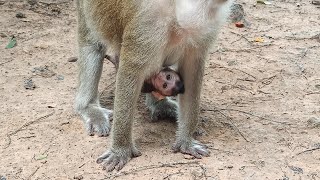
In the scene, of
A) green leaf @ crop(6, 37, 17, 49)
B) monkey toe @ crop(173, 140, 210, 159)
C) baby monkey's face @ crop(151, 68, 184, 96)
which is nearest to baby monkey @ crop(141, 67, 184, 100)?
baby monkey's face @ crop(151, 68, 184, 96)

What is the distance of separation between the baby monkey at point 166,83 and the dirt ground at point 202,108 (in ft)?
1.75

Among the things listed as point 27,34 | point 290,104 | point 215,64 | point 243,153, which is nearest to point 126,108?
point 243,153

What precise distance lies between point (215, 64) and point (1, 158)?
10.5 feet

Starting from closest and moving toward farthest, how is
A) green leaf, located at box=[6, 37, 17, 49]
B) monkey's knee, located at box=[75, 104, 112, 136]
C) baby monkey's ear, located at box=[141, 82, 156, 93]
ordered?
baby monkey's ear, located at box=[141, 82, 156, 93], monkey's knee, located at box=[75, 104, 112, 136], green leaf, located at box=[6, 37, 17, 49]

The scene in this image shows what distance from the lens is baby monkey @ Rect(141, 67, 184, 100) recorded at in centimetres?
511

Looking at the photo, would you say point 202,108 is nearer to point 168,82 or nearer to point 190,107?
point 190,107

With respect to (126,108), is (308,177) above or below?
below

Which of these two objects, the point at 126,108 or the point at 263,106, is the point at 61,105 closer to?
the point at 126,108

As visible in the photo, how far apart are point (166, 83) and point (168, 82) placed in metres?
0.04

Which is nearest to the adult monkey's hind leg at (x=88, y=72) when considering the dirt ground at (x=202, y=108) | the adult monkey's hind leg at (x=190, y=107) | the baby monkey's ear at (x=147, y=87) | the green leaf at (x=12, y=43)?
the dirt ground at (x=202, y=108)

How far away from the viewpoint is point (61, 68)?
22.9 ft

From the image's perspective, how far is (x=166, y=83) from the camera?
5.12 m

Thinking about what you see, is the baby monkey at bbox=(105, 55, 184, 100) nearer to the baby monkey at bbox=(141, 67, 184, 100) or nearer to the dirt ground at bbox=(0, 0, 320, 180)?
the baby monkey at bbox=(141, 67, 184, 100)

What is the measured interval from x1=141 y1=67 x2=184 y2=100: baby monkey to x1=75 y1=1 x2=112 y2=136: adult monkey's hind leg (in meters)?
0.78
